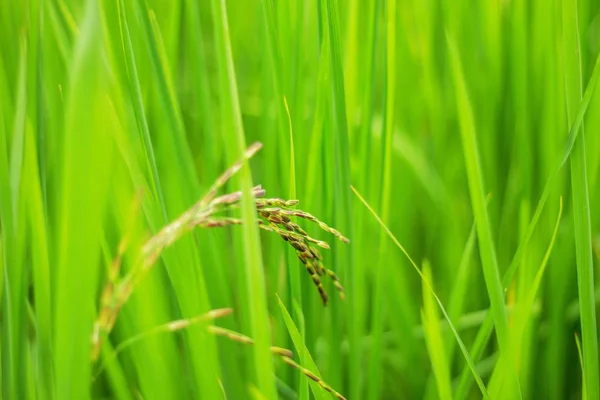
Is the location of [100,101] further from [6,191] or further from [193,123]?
[193,123]

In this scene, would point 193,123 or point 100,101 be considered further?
point 193,123

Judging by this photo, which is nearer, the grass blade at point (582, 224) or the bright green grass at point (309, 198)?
the bright green grass at point (309, 198)

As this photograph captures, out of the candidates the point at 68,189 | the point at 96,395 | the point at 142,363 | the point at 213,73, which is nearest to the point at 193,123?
the point at 213,73

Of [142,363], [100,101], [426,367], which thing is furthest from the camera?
[426,367]

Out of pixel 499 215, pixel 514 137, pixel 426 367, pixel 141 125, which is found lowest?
pixel 426 367

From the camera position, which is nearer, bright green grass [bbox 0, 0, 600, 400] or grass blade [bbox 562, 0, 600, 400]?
bright green grass [bbox 0, 0, 600, 400]

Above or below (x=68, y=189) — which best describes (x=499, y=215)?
below

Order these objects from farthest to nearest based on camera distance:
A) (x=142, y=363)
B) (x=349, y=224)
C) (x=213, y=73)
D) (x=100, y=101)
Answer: (x=213, y=73) → (x=349, y=224) → (x=142, y=363) → (x=100, y=101)
